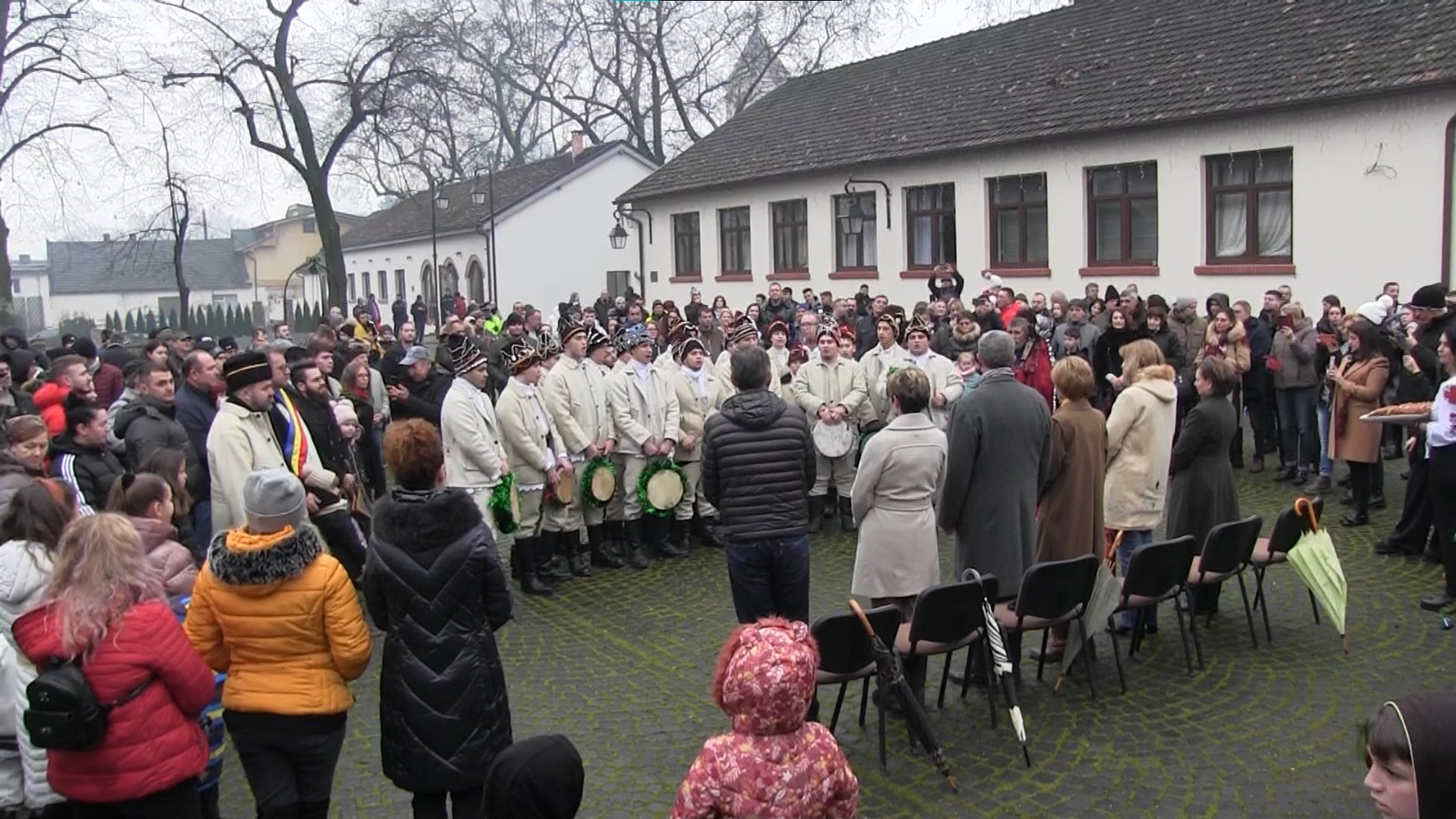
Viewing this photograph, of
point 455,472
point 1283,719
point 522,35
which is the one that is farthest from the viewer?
point 522,35

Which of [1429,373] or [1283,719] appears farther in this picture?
[1429,373]

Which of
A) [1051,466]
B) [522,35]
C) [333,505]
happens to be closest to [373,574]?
[333,505]

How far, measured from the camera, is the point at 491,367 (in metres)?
14.1

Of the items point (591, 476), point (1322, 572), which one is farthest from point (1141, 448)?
point (591, 476)

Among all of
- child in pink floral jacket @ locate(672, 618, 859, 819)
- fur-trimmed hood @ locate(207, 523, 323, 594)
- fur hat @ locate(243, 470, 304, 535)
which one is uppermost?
fur hat @ locate(243, 470, 304, 535)

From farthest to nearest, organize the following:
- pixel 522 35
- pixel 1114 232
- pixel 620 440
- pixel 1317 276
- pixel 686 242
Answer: pixel 522 35, pixel 686 242, pixel 1114 232, pixel 1317 276, pixel 620 440

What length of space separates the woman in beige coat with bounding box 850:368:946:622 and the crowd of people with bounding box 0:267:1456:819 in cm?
2

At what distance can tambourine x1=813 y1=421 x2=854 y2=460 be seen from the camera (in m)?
10.9

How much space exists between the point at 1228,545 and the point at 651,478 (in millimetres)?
4692

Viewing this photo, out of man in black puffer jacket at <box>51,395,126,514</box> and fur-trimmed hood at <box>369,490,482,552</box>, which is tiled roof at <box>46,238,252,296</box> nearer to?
man in black puffer jacket at <box>51,395,126,514</box>

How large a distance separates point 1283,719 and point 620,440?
5.68 metres

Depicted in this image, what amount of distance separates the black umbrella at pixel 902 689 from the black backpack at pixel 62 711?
3.11m

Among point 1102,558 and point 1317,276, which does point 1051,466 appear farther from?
point 1317,276

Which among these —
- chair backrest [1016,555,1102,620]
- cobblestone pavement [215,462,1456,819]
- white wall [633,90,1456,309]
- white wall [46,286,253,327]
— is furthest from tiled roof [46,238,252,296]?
chair backrest [1016,555,1102,620]
